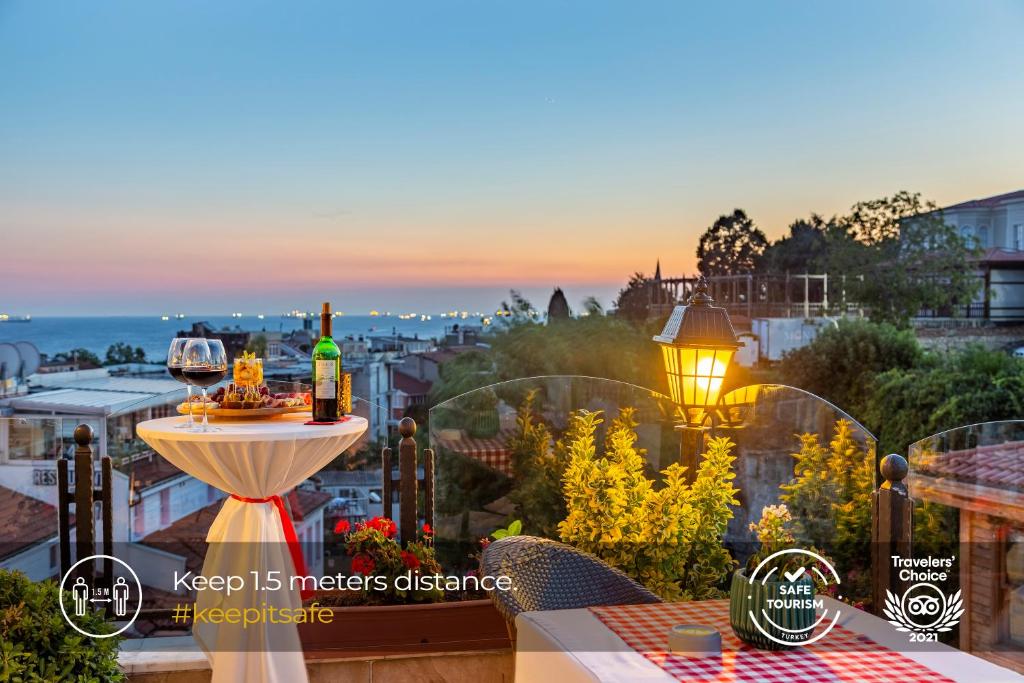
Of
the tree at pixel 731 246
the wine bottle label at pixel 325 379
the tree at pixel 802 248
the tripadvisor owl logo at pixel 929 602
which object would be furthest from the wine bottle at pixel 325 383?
the tree at pixel 802 248

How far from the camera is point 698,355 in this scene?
8.69 ft

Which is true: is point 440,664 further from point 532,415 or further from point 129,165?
point 129,165

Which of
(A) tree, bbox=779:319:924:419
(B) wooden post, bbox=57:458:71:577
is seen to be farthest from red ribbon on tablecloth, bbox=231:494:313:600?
(A) tree, bbox=779:319:924:419

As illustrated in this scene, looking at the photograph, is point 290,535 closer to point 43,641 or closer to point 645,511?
point 43,641

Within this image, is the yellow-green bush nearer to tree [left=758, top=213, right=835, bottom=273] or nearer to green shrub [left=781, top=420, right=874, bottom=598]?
green shrub [left=781, top=420, right=874, bottom=598]

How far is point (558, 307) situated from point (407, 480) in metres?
14.5

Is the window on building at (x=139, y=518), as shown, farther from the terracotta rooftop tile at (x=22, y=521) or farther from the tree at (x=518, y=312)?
the tree at (x=518, y=312)

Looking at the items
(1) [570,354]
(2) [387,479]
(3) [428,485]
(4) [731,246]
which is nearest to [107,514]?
(2) [387,479]

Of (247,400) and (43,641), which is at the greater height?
(247,400)

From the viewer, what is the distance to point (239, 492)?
216 cm

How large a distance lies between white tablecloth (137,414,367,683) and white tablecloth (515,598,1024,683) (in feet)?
2.19

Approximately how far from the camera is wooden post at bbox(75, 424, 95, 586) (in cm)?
292

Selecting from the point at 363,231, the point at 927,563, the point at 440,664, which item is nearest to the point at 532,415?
the point at 440,664

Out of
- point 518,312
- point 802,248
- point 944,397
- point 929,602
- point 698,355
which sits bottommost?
point 944,397
